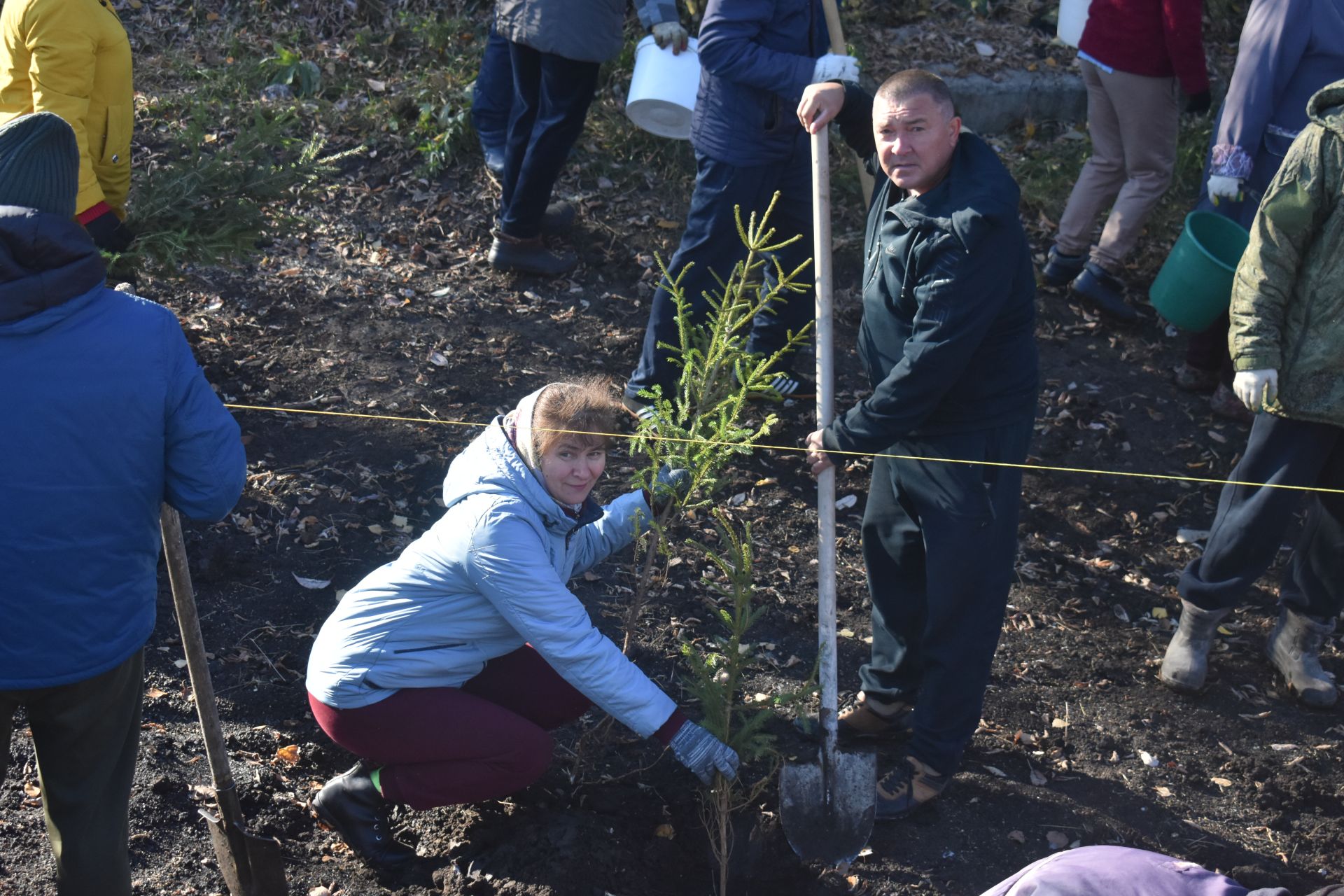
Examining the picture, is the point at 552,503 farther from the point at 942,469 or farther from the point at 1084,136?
the point at 1084,136

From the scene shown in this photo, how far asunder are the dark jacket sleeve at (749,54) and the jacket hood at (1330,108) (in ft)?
5.43

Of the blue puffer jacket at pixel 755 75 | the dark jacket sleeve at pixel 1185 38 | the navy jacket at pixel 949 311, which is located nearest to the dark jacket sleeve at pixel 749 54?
the blue puffer jacket at pixel 755 75

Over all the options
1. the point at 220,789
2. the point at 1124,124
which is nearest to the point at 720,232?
the point at 1124,124

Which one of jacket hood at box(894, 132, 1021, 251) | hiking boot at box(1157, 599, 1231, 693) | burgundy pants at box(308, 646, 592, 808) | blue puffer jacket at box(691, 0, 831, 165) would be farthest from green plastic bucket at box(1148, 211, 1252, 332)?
burgundy pants at box(308, 646, 592, 808)

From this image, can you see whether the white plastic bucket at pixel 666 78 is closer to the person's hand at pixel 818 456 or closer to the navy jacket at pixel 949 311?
the navy jacket at pixel 949 311

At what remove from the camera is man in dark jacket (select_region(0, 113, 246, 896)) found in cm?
240

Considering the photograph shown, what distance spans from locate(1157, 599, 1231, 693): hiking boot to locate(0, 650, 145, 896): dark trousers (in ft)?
11.1

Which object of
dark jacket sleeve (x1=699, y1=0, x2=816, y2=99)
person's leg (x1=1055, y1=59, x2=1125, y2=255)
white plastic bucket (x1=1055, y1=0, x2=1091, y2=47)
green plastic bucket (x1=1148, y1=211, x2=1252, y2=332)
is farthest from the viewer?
white plastic bucket (x1=1055, y1=0, x2=1091, y2=47)

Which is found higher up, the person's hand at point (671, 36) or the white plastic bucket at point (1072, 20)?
the white plastic bucket at point (1072, 20)

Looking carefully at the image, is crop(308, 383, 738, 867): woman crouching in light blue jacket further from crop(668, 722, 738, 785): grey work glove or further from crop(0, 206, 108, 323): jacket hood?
crop(0, 206, 108, 323): jacket hood

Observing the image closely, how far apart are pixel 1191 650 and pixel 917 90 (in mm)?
2336

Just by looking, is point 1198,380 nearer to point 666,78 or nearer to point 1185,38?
point 1185,38

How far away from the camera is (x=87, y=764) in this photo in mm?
2672

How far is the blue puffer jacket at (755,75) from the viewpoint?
14.5 ft
